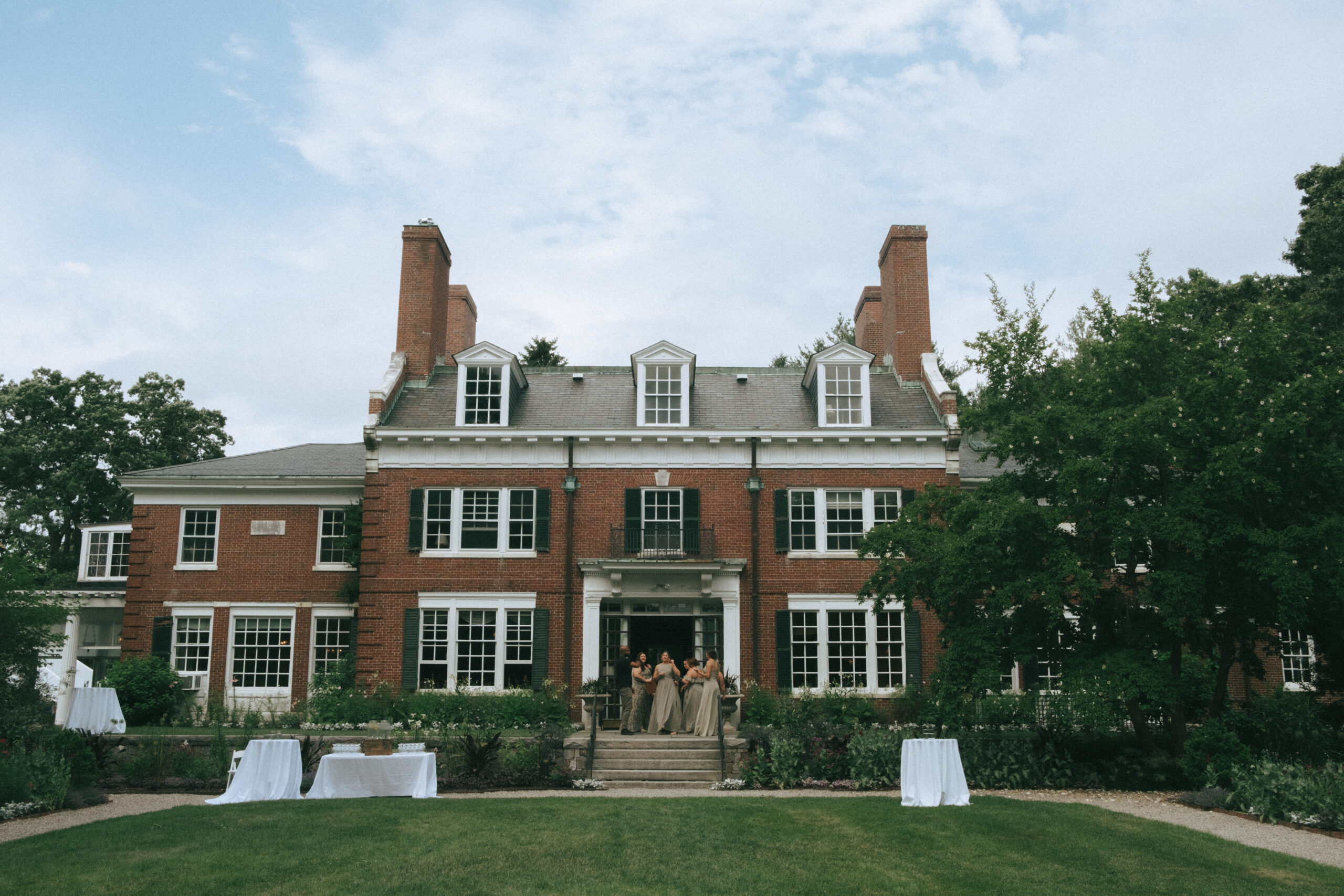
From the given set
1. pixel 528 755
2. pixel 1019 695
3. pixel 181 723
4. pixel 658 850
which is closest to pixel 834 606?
pixel 1019 695

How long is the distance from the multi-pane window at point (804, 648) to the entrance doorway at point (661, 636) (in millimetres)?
2290

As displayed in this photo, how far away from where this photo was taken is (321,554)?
24297 mm

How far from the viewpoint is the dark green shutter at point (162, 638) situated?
2342cm

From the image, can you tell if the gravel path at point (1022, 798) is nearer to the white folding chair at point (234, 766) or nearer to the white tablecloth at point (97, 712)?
the white folding chair at point (234, 766)

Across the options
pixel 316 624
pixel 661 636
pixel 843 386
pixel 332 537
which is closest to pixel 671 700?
pixel 661 636

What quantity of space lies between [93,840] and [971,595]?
1283 cm

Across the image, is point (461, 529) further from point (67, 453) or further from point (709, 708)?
point (67, 453)

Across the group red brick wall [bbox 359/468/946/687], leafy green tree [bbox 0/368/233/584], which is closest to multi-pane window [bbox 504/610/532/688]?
red brick wall [bbox 359/468/946/687]

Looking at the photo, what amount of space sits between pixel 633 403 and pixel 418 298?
6.04m

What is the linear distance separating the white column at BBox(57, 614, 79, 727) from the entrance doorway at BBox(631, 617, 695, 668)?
38.9 feet

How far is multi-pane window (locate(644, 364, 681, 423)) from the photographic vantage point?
2347 cm

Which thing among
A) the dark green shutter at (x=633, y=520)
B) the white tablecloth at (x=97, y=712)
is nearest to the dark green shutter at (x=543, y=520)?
the dark green shutter at (x=633, y=520)

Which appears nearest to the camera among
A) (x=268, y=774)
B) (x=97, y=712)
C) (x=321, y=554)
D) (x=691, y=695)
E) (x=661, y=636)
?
(x=268, y=774)

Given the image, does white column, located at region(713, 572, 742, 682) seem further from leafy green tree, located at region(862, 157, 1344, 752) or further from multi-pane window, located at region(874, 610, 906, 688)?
leafy green tree, located at region(862, 157, 1344, 752)
